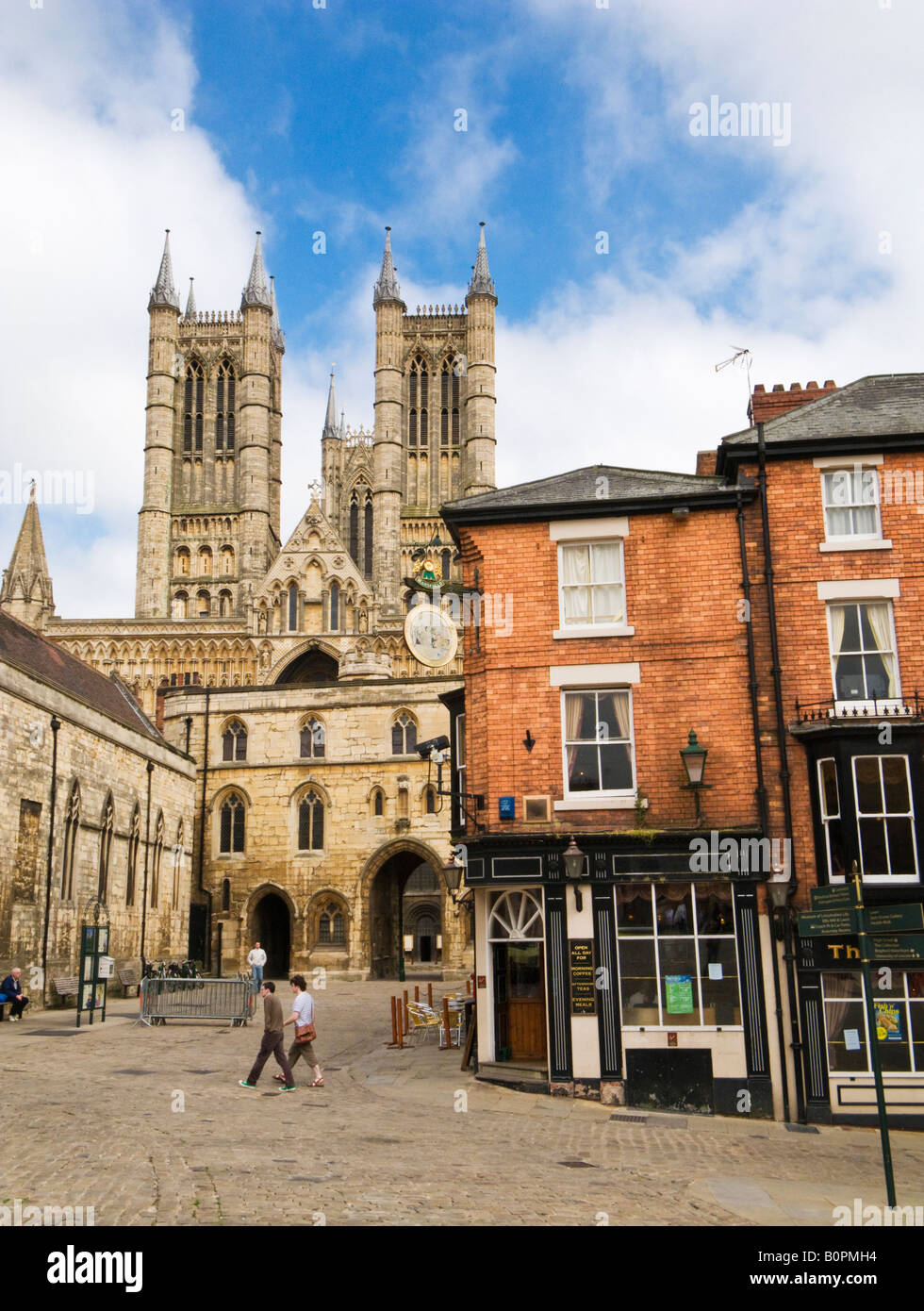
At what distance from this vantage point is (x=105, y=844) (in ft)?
105

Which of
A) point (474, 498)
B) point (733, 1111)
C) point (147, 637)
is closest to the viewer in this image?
point (733, 1111)

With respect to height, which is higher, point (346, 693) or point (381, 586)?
point (381, 586)

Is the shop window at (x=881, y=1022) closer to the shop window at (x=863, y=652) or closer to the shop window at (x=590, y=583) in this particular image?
the shop window at (x=863, y=652)

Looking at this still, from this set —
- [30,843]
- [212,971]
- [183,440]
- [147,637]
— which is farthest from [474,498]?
[183,440]

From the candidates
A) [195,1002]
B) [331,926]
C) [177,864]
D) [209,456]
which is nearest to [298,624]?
[209,456]

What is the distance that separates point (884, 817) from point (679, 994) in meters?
3.78

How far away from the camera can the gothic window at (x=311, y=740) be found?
44.6 metres

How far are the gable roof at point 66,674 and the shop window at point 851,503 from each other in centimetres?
1781

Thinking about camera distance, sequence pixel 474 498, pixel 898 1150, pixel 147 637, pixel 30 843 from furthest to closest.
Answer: pixel 147 637, pixel 30 843, pixel 474 498, pixel 898 1150

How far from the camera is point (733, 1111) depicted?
15484 millimetres

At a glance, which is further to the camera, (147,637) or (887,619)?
(147,637)

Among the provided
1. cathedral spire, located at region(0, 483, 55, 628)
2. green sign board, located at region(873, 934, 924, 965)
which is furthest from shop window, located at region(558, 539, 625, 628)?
cathedral spire, located at region(0, 483, 55, 628)

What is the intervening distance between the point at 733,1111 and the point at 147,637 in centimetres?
6232
